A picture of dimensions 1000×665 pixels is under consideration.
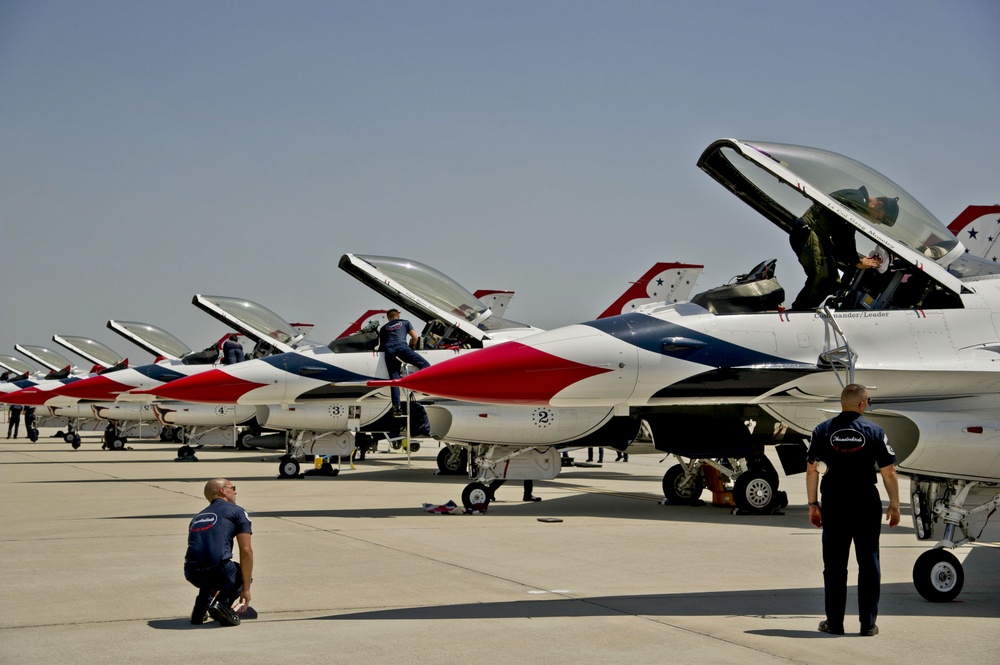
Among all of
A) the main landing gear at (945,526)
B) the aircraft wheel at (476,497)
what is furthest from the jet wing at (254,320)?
the main landing gear at (945,526)

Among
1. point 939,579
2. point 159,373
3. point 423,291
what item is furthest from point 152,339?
point 939,579

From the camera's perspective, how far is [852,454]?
247 inches

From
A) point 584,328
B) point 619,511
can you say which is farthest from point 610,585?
point 619,511

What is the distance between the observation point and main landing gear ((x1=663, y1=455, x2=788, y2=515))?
13125 millimetres

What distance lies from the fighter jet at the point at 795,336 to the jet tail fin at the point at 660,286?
15.3 m

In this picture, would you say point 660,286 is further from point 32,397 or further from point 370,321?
point 32,397

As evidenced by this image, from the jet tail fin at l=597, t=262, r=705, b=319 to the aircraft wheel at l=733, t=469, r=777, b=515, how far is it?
1353cm

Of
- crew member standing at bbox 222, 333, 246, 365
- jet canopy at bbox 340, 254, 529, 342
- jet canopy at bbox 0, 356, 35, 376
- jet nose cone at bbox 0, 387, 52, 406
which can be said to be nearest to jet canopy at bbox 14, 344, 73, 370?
jet canopy at bbox 0, 356, 35, 376

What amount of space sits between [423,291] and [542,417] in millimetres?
3590

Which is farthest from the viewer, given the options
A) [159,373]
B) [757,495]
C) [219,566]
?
[159,373]

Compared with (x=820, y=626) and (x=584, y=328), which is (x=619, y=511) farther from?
(x=820, y=626)

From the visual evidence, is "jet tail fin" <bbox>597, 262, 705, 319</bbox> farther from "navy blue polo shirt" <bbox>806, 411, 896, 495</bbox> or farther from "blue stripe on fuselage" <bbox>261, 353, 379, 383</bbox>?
"navy blue polo shirt" <bbox>806, 411, 896, 495</bbox>

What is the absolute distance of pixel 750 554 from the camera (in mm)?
9453

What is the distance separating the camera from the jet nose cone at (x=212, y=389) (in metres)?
18.2
